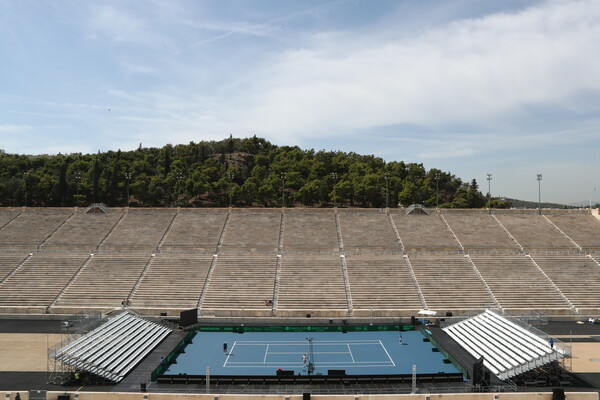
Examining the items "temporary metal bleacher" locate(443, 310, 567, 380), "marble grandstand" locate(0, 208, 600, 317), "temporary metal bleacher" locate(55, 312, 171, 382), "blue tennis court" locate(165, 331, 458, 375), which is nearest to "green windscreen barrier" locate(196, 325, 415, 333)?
"blue tennis court" locate(165, 331, 458, 375)

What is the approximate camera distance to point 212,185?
81062mm

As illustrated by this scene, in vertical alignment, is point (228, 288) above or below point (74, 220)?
below

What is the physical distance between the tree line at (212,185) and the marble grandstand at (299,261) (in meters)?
15.9

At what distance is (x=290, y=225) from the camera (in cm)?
5291

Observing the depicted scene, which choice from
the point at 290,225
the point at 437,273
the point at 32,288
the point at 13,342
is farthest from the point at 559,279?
the point at 32,288

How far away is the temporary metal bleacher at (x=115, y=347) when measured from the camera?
2395 cm

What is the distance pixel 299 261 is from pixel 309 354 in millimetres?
16779

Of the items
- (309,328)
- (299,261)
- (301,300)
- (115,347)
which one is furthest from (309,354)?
(299,261)

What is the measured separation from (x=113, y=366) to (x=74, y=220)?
114 ft

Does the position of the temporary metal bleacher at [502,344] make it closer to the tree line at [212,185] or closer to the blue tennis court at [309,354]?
the blue tennis court at [309,354]

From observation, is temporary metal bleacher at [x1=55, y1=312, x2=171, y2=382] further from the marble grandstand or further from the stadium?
the marble grandstand

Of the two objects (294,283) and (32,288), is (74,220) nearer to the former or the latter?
(32,288)

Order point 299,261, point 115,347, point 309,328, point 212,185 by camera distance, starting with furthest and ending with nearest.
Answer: point 212,185, point 299,261, point 309,328, point 115,347

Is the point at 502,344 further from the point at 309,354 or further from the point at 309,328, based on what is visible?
the point at 309,328
